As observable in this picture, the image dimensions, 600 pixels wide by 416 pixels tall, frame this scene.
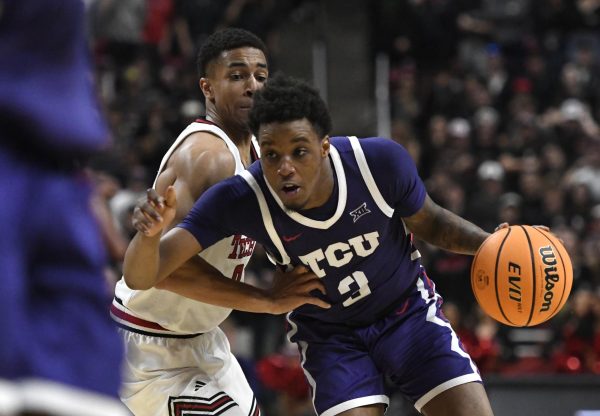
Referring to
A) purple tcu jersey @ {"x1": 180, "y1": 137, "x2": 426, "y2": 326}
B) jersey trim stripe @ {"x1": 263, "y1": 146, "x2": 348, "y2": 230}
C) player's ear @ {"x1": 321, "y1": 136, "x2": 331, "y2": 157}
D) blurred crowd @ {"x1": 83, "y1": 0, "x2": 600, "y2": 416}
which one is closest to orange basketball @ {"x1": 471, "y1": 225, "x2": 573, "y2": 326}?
purple tcu jersey @ {"x1": 180, "y1": 137, "x2": 426, "y2": 326}

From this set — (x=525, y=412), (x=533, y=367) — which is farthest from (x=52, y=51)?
(x=533, y=367)

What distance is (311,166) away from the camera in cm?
393

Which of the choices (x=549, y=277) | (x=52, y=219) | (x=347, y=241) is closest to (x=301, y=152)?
(x=347, y=241)

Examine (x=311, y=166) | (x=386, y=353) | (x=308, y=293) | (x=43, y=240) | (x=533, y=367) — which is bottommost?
(x=533, y=367)

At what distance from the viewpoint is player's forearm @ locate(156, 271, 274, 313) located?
13.1ft

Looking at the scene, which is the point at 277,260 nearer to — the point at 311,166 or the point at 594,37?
the point at 311,166

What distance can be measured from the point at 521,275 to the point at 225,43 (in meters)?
1.62

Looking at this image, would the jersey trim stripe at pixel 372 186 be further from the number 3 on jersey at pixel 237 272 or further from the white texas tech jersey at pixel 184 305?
the number 3 on jersey at pixel 237 272

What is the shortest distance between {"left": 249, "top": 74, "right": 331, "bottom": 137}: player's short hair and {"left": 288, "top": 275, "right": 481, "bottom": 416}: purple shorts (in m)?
0.82

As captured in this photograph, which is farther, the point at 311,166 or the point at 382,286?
the point at 382,286

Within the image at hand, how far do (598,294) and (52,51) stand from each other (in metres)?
8.31

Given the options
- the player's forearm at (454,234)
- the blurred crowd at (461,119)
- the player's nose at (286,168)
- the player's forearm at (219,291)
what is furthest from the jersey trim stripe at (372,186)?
the blurred crowd at (461,119)

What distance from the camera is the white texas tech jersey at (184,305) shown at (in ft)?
14.0

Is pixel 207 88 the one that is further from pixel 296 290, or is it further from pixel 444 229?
pixel 444 229
